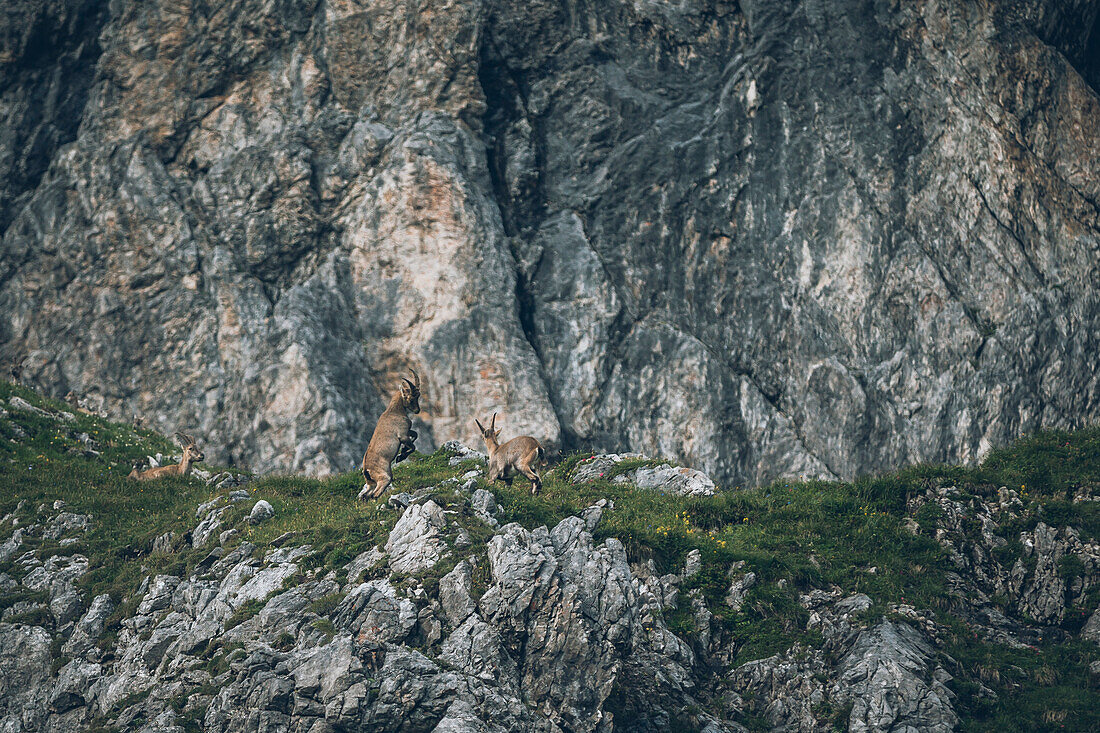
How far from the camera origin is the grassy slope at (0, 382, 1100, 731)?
782 inches

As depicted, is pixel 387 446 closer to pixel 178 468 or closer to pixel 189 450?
pixel 189 450

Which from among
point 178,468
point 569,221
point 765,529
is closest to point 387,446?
point 178,468

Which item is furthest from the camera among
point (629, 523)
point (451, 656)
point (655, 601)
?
point (629, 523)

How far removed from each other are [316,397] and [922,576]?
26.2m

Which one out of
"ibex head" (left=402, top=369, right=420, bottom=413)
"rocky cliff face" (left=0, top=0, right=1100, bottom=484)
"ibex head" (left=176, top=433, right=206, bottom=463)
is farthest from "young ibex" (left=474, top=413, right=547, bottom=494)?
"rocky cliff face" (left=0, top=0, right=1100, bottom=484)

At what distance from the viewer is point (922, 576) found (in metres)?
22.0

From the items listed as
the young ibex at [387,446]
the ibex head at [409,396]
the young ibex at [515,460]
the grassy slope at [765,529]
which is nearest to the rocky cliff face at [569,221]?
the grassy slope at [765,529]

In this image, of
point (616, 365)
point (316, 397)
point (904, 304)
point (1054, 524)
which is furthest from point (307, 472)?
point (1054, 524)

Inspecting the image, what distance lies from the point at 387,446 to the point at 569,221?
79.9 feet

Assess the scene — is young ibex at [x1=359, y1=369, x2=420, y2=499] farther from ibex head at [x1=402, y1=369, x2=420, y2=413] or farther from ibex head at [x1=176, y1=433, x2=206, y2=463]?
ibex head at [x1=176, y1=433, x2=206, y2=463]

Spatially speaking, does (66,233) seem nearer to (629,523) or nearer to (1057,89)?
(629,523)

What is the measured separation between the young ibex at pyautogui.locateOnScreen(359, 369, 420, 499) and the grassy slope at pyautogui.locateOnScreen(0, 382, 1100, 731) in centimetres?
53

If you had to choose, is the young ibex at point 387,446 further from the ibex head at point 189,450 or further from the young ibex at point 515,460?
the ibex head at point 189,450

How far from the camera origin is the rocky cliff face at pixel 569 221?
42.3 meters
